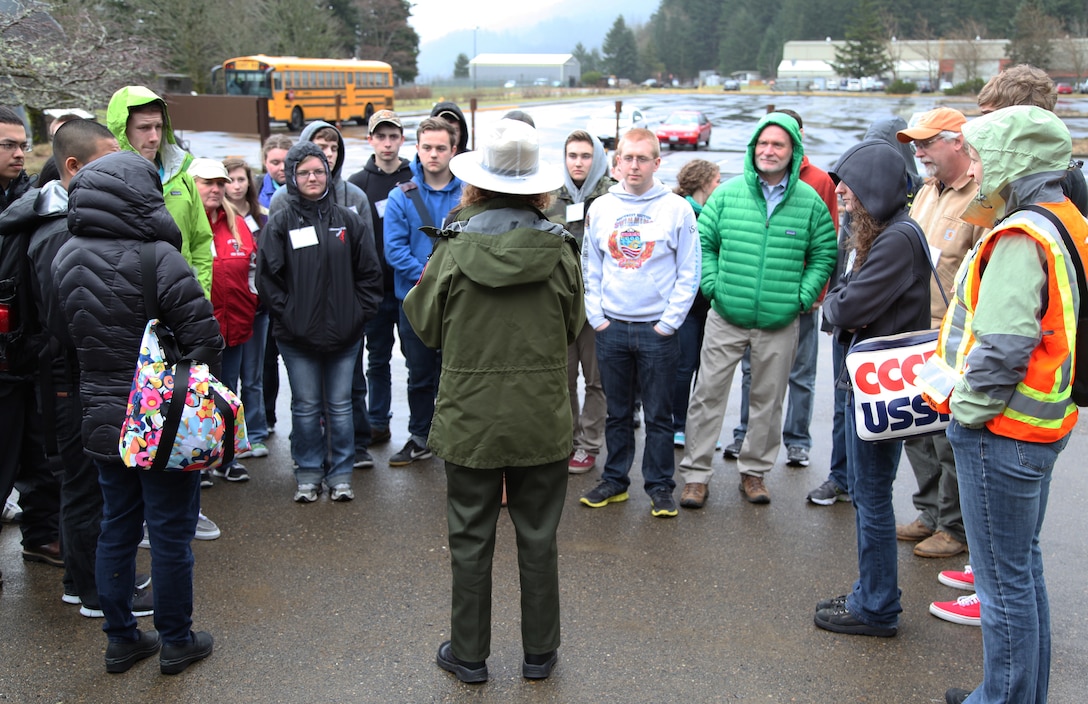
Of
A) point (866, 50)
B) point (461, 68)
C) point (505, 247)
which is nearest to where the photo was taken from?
point (505, 247)

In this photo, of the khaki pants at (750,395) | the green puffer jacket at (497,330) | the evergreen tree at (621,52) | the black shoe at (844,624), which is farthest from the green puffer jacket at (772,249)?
the evergreen tree at (621,52)

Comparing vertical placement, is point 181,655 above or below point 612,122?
below

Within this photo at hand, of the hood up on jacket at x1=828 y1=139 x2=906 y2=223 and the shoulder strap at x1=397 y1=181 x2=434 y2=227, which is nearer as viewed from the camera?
the hood up on jacket at x1=828 y1=139 x2=906 y2=223

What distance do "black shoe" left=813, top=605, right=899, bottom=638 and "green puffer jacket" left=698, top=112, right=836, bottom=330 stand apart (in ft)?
5.60

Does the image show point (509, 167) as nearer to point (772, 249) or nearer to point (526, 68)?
point (772, 249)

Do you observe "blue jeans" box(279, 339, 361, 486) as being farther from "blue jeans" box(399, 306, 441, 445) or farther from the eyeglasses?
the eyeglasses

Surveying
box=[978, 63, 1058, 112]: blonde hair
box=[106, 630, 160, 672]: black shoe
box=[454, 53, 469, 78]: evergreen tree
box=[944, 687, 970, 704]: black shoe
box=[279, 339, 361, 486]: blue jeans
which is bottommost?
box=[106, 630, 160, 672]: black shoe

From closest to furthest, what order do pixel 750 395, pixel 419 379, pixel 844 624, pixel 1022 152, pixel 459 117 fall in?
pixel 1022 152 < pixel 844 624 < pixel 750 395 < pixel 419 379 < pixel 459 117

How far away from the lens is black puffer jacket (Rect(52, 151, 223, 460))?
Result: 327 cm

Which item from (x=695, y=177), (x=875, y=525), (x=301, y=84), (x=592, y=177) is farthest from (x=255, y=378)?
(x=301, y=84)

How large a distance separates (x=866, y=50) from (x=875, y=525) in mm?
98047

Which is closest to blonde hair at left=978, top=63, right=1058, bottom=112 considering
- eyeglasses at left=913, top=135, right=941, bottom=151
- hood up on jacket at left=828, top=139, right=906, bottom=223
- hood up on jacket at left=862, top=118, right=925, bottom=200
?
eyeglasses at left=913, top=135, right=941, bottom=151

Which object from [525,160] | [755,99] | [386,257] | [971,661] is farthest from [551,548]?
[755,99]

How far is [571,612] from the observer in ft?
13.4
